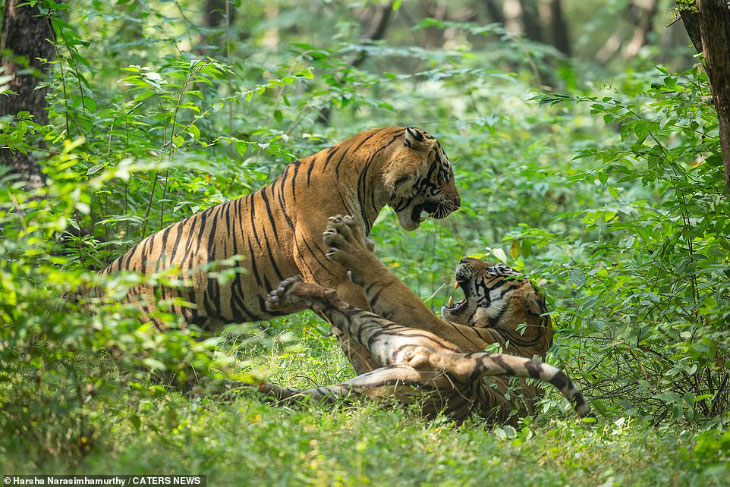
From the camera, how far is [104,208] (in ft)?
18.1

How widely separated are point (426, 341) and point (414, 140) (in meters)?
1.16

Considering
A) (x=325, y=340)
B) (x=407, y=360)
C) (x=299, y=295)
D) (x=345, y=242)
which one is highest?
(x=345, y=242)

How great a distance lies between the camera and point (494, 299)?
15.5 feet

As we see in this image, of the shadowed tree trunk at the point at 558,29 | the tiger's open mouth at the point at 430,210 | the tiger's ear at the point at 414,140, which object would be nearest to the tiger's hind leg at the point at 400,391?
the tiger's open mouth at the point at 430,210

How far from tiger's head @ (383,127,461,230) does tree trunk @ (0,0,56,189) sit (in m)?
2.75

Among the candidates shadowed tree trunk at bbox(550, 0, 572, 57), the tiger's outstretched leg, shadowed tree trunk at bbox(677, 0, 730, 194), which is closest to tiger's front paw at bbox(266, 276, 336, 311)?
the tiger's outstretched leg

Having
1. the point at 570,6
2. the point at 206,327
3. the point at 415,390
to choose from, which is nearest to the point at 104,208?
the point at 206,327

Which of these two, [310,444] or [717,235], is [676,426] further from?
[310,444]

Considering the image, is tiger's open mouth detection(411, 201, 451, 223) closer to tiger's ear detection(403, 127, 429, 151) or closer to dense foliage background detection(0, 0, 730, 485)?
tiger's ear detection(403, 127, 429, 151)

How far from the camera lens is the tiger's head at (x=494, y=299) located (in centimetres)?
461

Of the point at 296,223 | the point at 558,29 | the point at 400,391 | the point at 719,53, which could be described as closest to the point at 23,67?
the point at 296,223

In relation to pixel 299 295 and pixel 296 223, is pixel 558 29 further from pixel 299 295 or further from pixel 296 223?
pixel 299 295

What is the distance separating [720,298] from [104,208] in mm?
4146

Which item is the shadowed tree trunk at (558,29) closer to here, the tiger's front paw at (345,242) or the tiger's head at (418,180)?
the tiger's head at (418,180)
